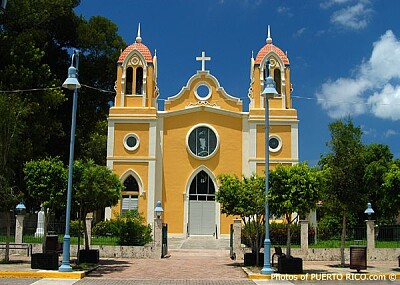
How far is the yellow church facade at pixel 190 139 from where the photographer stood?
32.3 meters

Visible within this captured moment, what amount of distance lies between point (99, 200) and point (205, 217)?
14.6m

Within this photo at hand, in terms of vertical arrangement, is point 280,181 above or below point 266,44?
below

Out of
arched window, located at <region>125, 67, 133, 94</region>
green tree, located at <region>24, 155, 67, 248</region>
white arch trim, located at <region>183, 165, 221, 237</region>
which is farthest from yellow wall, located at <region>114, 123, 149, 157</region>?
green tree, located at <region>24, 155, 67, 248</region>

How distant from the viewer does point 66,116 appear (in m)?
38.1

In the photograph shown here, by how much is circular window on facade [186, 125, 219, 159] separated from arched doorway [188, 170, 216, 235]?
1247 millimetres

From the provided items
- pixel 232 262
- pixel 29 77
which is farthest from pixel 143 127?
pixel 232 262

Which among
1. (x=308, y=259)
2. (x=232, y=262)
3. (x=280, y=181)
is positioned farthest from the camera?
(x=308, y=259)

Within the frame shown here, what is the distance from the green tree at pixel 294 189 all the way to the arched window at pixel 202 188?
1526 cm

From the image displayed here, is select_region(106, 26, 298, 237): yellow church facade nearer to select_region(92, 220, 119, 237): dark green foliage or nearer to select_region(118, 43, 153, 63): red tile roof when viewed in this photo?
select_region(118, 43, 153, 63): red tile roof

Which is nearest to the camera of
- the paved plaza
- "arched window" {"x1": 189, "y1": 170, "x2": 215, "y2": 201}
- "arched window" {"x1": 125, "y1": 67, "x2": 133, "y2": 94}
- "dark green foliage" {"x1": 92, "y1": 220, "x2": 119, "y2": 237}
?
the paved plaza

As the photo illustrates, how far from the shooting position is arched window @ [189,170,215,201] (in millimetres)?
32969

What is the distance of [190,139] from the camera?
110ft

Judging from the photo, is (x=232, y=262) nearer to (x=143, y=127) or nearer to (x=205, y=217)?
(x=205, y=217)

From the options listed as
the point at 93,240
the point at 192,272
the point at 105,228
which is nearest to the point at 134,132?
the point at 105,228
